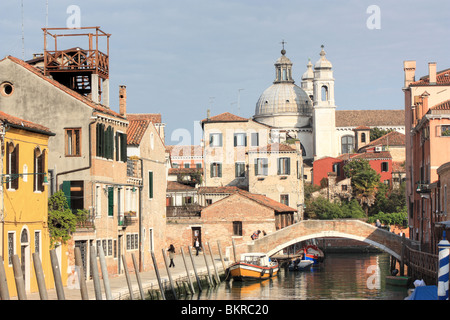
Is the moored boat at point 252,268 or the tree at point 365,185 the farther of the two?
the tree at point 365,185

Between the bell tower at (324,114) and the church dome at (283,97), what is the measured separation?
2187mm

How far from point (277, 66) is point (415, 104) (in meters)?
69.4

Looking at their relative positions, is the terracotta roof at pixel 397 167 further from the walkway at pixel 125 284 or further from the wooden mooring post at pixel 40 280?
the wooden mooring post at pixel 40 280

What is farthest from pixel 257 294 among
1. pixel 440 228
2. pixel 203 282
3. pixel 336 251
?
pixel 336 251

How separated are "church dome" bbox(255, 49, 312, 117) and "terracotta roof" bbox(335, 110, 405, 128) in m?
6.53

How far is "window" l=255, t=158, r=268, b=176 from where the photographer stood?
6312cm

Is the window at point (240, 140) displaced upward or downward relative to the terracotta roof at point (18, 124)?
upward

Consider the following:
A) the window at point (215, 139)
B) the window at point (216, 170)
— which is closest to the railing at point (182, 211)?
the window at point (216, 170)

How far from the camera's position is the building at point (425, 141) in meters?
40.7

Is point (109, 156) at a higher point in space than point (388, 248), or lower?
higher

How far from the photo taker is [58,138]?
31.8 m

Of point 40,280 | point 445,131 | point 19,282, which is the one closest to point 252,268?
point 445,131

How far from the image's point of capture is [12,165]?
2520 cm
